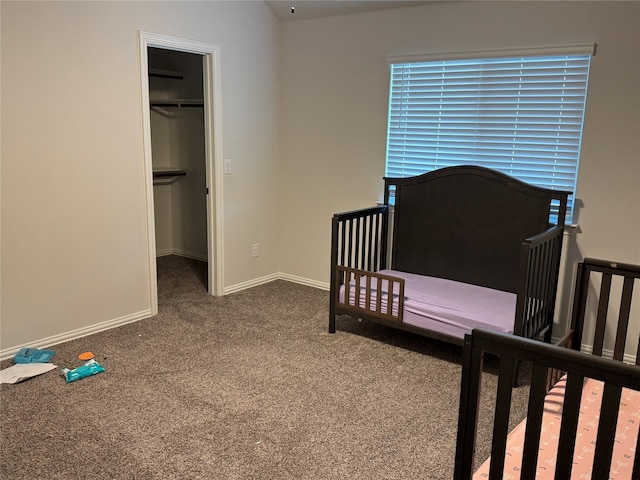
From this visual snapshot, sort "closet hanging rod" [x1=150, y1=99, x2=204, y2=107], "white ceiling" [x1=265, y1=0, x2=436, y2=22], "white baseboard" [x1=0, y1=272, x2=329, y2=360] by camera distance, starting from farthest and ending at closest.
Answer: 1. "closet hanging rod" [x1=150, y1=99, x2=204, y2=107]
2. "white ceiling" [x1=265, y1=0, x2=436, y2=22]
3. "white baseboard" [x1=0, y1=272, x2=329, y2=360]

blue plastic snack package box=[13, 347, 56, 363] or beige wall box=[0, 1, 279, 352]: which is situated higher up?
beige wall box=[0, 1, 279, 352]

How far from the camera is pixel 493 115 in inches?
141

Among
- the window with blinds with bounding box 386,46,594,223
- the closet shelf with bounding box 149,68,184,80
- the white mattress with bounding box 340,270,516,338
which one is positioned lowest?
the white mattress with bounding box 340,270,516,338

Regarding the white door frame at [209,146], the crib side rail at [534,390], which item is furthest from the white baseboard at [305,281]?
the crib side rail at [534,390]

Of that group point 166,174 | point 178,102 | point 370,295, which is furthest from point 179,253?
point 370,295

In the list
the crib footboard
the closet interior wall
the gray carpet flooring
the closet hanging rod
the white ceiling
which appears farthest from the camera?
the closet interior wall

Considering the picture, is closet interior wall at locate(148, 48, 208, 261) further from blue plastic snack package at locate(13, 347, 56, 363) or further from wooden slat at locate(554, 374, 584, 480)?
wooden slat at locate(554, 374, 584, 480)

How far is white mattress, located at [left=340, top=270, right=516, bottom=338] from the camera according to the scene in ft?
9.87

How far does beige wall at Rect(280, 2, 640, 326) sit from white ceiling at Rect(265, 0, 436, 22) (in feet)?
0.19

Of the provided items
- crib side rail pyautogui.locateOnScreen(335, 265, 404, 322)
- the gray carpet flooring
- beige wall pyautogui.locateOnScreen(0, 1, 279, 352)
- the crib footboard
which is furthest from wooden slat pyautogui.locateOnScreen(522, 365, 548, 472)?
beige wall pyautogui.locateOnScreen(0, 1, 279, 352)

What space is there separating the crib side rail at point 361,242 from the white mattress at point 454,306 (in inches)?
6.2

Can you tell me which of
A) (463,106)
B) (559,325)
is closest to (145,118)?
(463,106)

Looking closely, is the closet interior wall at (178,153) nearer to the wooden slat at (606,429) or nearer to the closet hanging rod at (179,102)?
the closet hanging rod at (179,102)

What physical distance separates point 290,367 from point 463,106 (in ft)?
6.86
